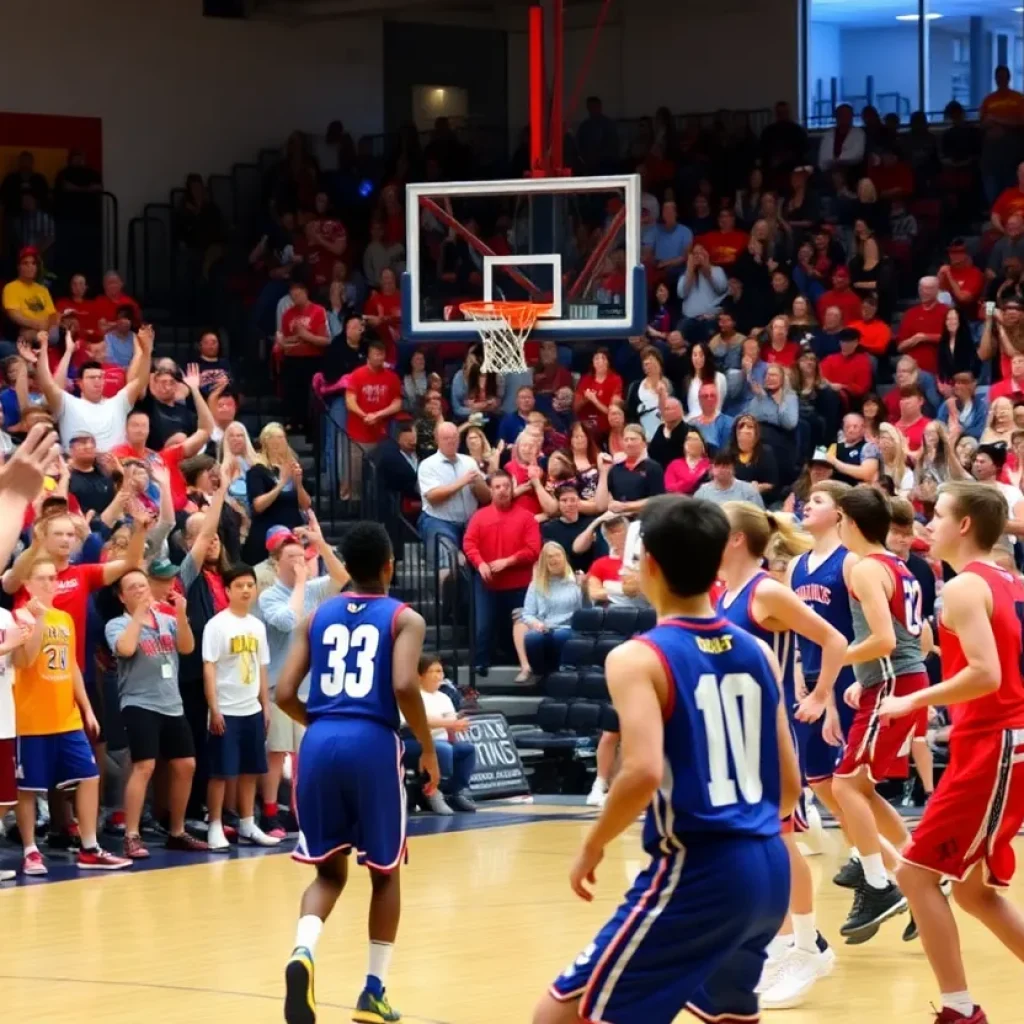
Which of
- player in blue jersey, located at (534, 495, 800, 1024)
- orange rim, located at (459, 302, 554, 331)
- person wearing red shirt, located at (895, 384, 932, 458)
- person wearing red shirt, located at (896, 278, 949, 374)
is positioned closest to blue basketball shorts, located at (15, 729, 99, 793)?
orange rim, located at (459, 302, 554, 331)

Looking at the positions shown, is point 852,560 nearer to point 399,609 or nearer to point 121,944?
point 399,609

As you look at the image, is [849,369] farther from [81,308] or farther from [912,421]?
[81,308]

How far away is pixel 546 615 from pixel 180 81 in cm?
1116

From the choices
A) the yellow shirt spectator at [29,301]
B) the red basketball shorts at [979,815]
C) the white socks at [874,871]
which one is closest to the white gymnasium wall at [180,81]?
the yellow shirt spectator at [29,301]

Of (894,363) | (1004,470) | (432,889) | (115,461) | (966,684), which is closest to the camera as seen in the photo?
(966,684)

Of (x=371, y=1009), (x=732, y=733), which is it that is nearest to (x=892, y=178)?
(x=371, y=1009)

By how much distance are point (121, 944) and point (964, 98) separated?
A: 60.5 feet

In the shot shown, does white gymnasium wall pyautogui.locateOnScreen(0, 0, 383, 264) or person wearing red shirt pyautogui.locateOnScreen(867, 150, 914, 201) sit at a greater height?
white gymnasium wall pyautogui.locateOnScreen(0, 0, 383, 264)

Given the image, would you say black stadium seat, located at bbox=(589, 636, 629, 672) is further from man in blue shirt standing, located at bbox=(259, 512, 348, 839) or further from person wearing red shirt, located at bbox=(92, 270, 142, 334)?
person wearing red shirt, located at bbox=(92, 270, 142, 334)

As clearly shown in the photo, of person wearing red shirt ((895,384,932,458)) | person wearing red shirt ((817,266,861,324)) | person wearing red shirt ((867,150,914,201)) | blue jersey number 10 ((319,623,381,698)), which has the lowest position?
blue jersey number 10 ((319,623,381,698))

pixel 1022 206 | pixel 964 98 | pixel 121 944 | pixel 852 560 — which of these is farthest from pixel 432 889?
pixel 964 98

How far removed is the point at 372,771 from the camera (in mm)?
7719

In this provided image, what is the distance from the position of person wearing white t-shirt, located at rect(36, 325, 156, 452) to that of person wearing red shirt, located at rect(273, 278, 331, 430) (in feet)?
16.0

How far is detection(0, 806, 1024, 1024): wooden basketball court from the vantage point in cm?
831
